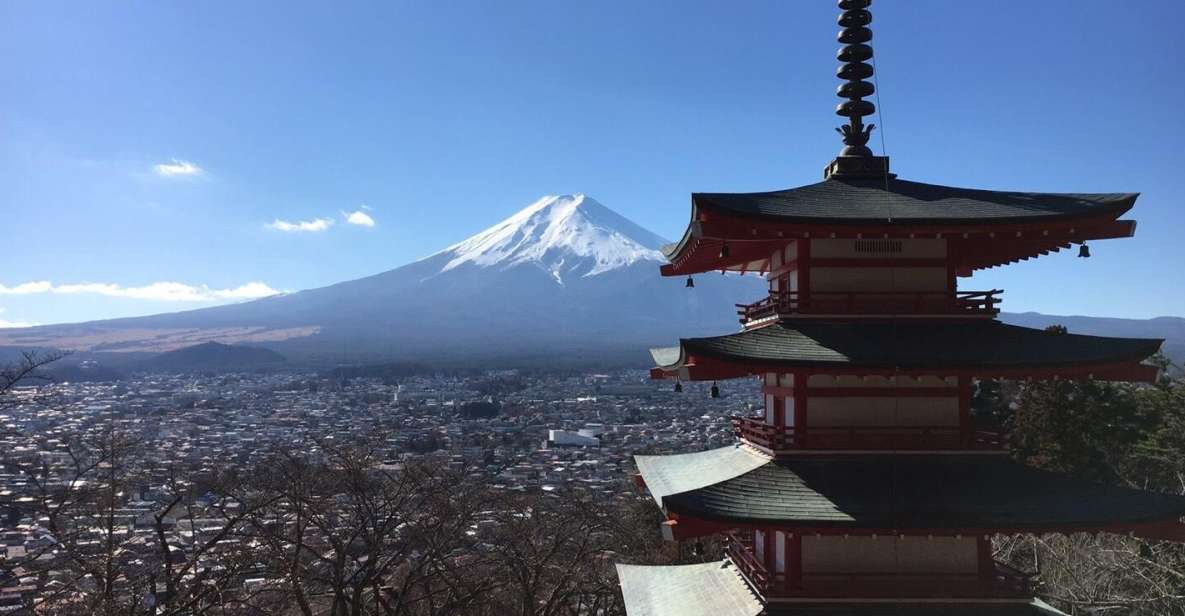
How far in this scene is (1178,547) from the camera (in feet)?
64.4

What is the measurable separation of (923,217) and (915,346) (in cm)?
143

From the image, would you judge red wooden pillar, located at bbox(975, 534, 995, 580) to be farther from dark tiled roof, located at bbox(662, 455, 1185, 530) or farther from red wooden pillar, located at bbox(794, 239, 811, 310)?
red wooden pillar, located at bbox(794, 239, 811, 310)

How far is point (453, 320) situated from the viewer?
161 metres

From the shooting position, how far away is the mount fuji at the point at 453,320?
137625mm

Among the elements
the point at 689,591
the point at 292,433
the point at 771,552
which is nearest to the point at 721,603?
the point at 771,552

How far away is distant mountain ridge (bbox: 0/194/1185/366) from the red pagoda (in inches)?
4268

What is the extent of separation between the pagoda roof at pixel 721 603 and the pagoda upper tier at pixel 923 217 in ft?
13.2

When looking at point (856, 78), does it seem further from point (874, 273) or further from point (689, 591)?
point (689, 591)

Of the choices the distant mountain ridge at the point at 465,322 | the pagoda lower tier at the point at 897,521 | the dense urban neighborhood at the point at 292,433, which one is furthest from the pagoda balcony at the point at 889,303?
Result: the distant mountain ridge at the point at 465,322

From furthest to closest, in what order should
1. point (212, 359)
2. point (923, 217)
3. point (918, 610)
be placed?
point (212, 359), point (923, 217), point (918, 610)

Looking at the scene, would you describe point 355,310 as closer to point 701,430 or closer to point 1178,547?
point 701,430

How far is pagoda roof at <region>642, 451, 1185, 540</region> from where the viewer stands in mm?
7824

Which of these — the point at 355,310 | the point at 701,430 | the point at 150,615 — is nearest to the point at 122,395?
the point at 701,430

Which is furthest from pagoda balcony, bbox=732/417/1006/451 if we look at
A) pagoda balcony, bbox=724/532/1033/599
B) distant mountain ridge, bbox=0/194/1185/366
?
distant mountain ridge, bbox=0/194/1185/366
